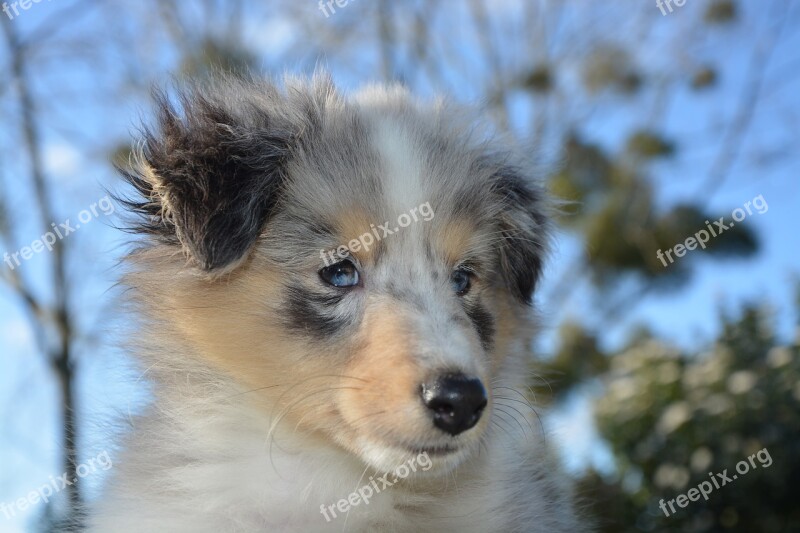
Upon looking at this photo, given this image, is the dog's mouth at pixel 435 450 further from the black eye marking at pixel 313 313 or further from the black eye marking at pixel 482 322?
the black eye marking at pixel 482 322

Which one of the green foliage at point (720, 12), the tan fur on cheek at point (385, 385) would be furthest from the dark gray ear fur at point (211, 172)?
the green foliage at point (720, 12)

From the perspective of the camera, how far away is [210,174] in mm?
3094

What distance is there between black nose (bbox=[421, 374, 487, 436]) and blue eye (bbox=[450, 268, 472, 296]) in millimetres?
803

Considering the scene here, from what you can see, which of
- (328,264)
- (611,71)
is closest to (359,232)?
(328,264)

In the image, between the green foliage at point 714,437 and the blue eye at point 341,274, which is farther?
the green foliage at point 714,437

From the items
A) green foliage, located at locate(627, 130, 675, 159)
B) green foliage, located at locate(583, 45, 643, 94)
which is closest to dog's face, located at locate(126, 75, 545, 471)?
green foliage, located at locate(627, 130, 675, 159)

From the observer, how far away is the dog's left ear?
13.0ft

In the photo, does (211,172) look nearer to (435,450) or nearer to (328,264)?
(328,264)

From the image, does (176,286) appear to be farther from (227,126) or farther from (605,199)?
(605,199)

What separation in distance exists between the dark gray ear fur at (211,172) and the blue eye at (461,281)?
86 centimetres

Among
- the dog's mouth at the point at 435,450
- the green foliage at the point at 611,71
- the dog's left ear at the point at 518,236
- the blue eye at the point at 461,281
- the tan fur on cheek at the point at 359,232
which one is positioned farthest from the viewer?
the green foliage at the point at 611,71

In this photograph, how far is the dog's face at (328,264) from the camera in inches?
112

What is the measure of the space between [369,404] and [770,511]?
19.4 ft

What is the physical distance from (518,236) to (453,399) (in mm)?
1483
